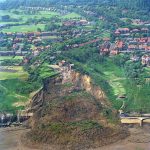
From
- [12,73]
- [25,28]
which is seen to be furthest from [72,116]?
[25,28]

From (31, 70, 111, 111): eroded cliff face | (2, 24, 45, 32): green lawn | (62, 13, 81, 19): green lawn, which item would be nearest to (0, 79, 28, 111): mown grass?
(31, 70, 111, 111): eroded cliff face

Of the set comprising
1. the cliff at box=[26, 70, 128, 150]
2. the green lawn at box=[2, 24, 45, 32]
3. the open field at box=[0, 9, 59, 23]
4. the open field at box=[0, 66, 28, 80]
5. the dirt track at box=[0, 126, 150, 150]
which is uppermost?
the open field at box=[0, 9, 59, 23]

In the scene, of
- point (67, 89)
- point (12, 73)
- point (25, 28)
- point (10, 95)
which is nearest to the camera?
point (67, 89)

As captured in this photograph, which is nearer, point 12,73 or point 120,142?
point 120,142

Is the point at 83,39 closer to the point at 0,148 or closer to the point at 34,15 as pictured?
the point at 34,15

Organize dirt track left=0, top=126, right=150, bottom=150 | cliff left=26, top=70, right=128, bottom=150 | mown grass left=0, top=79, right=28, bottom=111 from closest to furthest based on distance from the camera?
dirt track left=0, top=126, right=150, bottom=150, cliff left=26, top=70, right=128, bottom=150, mown grass left=0, top=79, right=28, bottom=111

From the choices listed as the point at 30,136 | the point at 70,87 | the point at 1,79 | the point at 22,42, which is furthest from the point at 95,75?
the point at 22,42

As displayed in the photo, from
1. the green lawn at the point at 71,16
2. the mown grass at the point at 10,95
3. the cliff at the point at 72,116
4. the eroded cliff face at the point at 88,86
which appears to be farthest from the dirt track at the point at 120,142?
the green lawn at the point at 71,16

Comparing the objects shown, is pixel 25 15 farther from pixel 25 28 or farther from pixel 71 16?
pixel 25 28

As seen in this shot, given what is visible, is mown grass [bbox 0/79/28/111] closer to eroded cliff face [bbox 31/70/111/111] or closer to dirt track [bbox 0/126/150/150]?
eroded cliff face [bbox 31/70/111/111]
